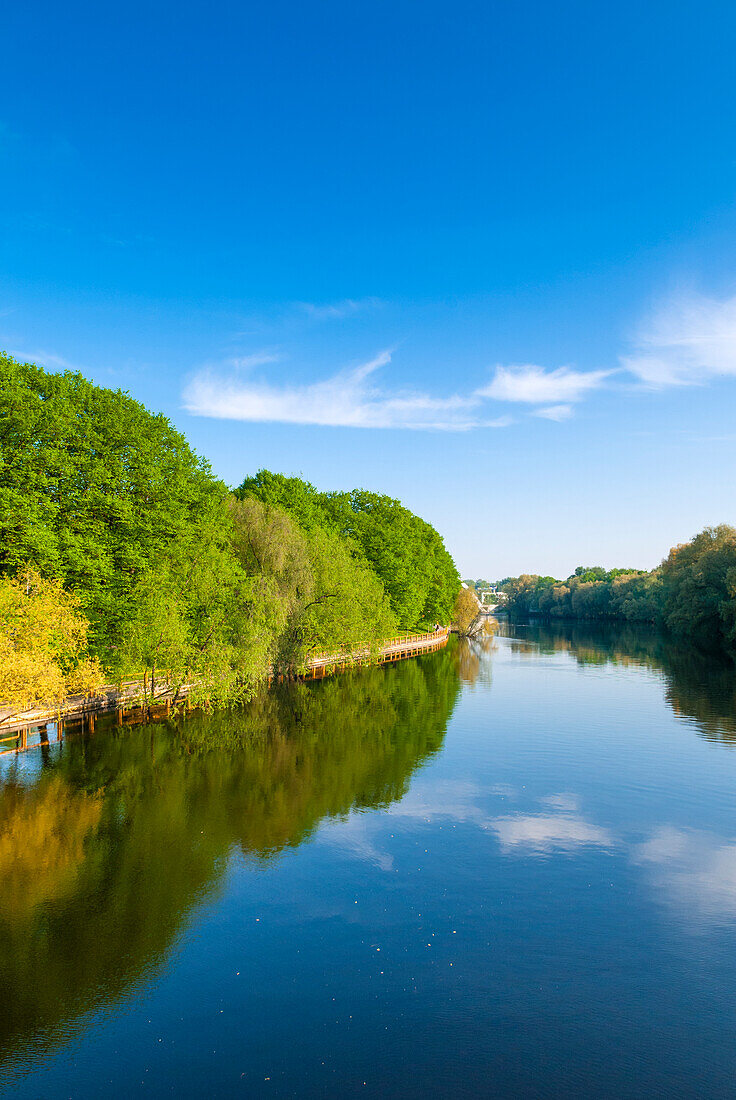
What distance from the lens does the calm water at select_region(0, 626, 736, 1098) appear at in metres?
12.6

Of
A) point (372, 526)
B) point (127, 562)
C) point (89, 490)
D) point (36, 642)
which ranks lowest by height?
point (36, 642)

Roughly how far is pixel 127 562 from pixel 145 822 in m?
21.4

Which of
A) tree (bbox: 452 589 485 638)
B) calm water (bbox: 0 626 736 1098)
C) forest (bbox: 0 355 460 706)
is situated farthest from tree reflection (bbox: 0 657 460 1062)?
tree (bbox: 452 589 485 638)

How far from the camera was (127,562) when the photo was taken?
42.1m

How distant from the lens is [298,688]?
6012cm

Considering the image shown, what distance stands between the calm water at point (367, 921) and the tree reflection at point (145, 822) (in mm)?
111

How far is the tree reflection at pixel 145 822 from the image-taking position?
15.4 metres

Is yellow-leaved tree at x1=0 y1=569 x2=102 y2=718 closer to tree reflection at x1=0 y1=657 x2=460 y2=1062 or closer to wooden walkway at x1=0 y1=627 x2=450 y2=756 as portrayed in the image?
wooden walkway at x1=0 y1=627 x2=450 y2=756

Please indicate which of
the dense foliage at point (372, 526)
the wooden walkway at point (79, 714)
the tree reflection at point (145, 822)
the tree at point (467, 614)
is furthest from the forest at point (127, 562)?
the tree at point (467, 614)

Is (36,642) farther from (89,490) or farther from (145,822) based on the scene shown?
(89,490)

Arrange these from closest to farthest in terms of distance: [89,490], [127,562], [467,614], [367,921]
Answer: [367,921] < [89,490] < [127,562] < [467,614]

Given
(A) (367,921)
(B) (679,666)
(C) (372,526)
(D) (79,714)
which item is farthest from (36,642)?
(B) (679,666)

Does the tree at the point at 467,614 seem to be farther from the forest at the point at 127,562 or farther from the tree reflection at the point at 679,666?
the forest at the point at 127,562

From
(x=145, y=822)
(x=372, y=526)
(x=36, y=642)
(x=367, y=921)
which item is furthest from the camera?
(x=372, y=526)
